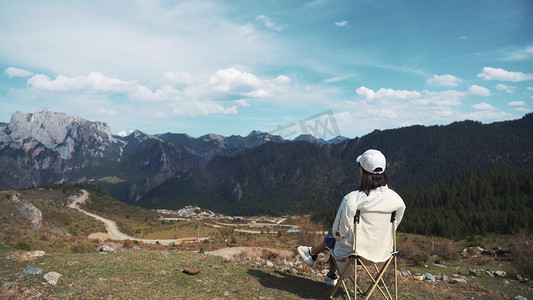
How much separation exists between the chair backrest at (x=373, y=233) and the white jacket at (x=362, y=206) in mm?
78

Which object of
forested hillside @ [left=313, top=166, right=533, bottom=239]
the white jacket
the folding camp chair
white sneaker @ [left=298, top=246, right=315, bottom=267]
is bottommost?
forested hillside @ [left=313, top=166, right=533, bottom=239]

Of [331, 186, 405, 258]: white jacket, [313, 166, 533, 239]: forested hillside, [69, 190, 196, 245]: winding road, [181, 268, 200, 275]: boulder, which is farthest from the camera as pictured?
[69, 190, 196, 245]: winding road

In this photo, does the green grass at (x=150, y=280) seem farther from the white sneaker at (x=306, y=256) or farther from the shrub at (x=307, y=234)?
the shrub at (x=307, y=234)

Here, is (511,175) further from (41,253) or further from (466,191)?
(41,253)

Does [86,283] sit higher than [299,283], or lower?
higher

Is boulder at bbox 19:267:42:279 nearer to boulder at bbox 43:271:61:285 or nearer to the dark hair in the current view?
boulder at bbox 43:271:61:285

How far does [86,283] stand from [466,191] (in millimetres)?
117331

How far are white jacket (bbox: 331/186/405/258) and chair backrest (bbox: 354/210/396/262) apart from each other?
3.1 inches

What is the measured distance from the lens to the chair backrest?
567cm

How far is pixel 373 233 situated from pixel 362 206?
61 cm

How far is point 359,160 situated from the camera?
612 centimetres

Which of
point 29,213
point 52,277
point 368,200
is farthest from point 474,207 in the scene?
point 29,213

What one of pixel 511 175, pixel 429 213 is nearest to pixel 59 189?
pixel 429 213

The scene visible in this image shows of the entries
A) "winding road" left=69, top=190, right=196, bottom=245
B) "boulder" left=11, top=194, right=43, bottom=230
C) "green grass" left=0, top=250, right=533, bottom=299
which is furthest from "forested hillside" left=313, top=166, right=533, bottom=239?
"boulder" left=11, top=194, right=43, bottom=230
